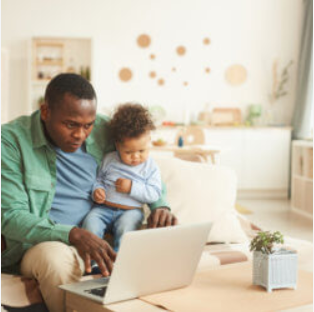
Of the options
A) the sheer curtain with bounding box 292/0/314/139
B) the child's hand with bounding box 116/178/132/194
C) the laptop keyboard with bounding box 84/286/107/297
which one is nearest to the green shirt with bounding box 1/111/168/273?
the child's hand with bounding box 116/178/132/194

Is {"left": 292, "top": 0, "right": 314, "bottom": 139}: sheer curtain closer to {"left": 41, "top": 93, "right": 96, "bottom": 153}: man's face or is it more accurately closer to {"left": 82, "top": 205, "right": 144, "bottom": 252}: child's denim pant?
{"left": 82, "top": 205, "right": 144, "bottom": 252}: child's denim pant

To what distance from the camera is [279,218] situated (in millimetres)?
5738

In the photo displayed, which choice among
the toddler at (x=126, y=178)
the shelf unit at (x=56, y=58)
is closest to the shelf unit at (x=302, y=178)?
the shelf unit at (x=56, y=58)

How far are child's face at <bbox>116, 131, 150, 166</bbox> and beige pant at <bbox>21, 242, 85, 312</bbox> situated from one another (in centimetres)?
52

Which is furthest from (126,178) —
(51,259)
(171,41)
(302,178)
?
(171,41)

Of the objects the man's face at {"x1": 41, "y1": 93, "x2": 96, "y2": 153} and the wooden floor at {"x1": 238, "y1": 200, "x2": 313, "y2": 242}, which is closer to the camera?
the man's face at {"x1": 41, "y1": 93, "x2": 96, "y2": 153}

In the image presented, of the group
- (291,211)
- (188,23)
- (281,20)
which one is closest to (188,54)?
(188,23)

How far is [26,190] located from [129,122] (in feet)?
1.52

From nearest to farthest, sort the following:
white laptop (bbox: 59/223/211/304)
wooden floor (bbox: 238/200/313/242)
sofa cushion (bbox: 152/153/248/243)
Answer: white laptop (bbox: 59/223/211/304) < sofa cushion (bbox: 152/153/248/243) < wooden floor (bbox: 238/200/313/242)

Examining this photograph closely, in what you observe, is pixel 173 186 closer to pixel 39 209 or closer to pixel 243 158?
pixel 39 209

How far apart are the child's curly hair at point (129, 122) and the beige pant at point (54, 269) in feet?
1.82

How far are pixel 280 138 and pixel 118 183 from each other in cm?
541

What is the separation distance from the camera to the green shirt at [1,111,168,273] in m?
1.79

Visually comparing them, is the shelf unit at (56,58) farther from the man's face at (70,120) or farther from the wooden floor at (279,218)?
the man's face at (70,120)
